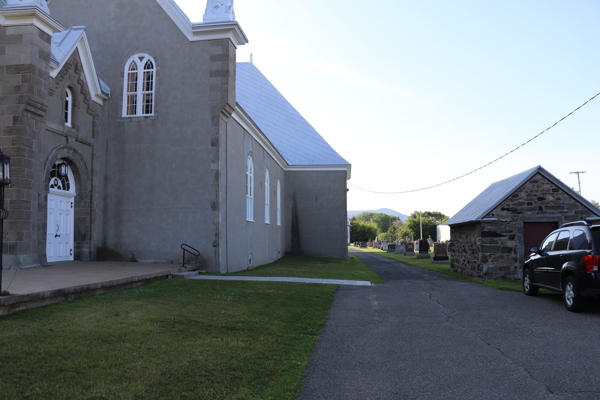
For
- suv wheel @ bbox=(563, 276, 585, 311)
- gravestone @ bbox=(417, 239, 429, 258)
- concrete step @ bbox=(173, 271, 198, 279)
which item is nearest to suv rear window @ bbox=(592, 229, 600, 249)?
suv wheel @ bbox=(563, 276, 585, 311)

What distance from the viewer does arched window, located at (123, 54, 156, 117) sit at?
16516 millimetres

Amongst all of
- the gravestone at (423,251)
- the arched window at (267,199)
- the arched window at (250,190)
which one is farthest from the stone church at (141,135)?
the gravestone at (423,251)

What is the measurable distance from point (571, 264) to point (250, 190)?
13.7m

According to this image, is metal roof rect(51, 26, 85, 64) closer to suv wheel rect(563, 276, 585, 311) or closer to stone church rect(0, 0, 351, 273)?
stone church rect(0, 0, 351, 273)

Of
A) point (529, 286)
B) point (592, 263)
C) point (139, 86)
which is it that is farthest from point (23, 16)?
point (529, 286)

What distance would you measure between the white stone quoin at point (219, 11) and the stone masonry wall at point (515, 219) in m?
11.4

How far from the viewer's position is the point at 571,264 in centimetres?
961

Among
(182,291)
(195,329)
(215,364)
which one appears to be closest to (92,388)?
(215,364)

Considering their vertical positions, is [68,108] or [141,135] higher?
[68,108]

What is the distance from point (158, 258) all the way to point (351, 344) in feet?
35.2

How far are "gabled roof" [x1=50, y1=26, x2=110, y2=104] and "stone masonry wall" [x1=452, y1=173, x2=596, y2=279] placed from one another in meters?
14.2

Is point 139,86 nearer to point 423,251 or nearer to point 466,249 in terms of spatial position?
point 466,249

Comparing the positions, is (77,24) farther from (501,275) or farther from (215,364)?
(501,275)

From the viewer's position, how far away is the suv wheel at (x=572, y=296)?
916cm
